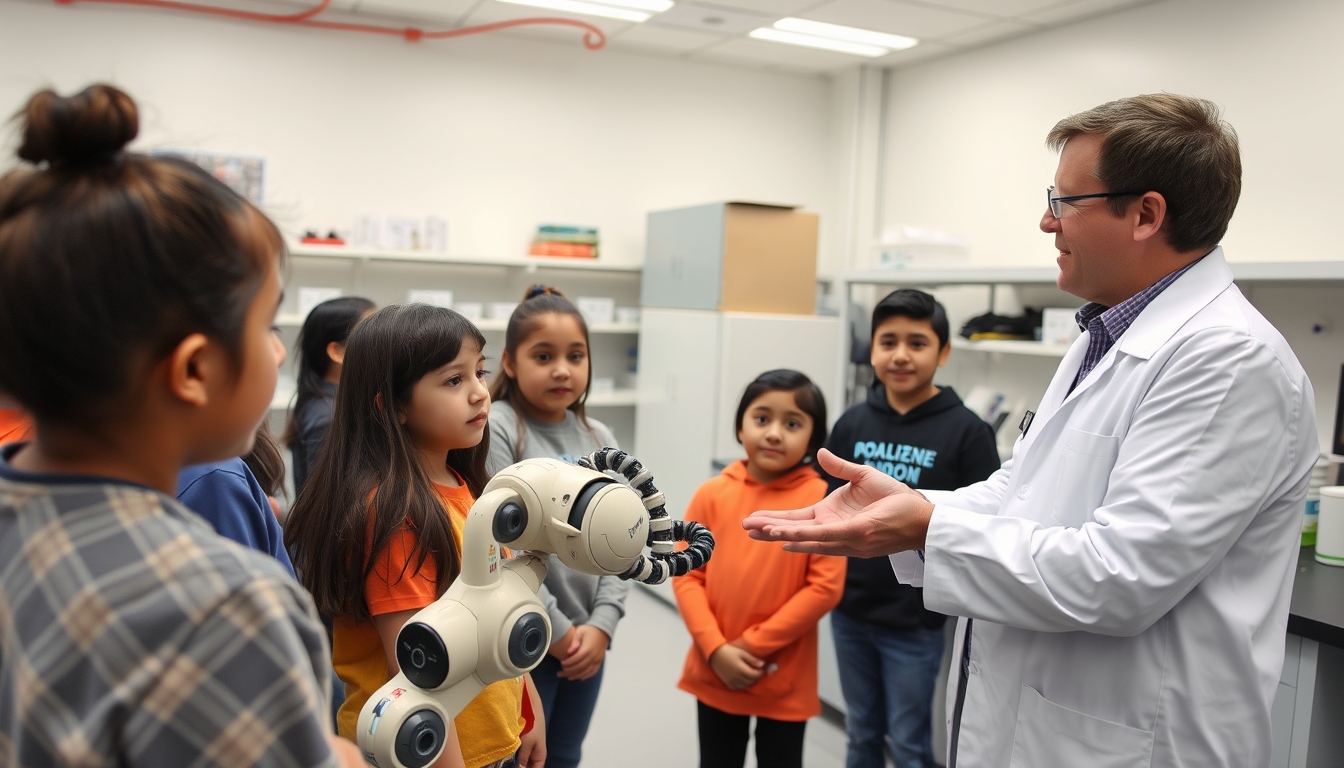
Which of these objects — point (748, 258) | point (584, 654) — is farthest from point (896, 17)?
point (584, 654)

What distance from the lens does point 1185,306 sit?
119cm

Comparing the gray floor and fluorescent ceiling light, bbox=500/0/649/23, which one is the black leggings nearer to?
the gray floor

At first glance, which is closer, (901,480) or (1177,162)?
(1177,162)

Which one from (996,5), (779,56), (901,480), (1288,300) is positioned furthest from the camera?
(779,56)

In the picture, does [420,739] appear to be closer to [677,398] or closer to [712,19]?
[677,398]

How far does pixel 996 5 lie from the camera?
3721 millimetres

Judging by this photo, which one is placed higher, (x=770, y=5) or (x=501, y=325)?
(x=770, y=5)

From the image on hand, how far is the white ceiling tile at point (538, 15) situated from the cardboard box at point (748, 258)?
95 centimetres

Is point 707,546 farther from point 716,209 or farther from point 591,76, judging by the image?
point 591,76

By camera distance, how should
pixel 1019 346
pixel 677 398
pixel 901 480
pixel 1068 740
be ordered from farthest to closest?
pixel 677 398 → pixel 1019 346 → pixel 901 480 → pixel 1068 740

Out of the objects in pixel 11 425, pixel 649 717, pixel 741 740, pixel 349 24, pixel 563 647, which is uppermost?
pixel 349 24

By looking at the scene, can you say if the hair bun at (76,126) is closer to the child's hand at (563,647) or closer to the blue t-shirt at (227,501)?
the blue t-shirt at (227,501)

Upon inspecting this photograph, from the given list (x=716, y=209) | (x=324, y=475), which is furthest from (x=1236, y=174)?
(x=716, y=209)

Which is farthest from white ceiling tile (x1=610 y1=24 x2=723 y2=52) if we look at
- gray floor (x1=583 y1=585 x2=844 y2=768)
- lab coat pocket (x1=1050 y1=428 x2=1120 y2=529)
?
lab coat pocket (x1=1050 y1=428 x2=1120 y2=529)
